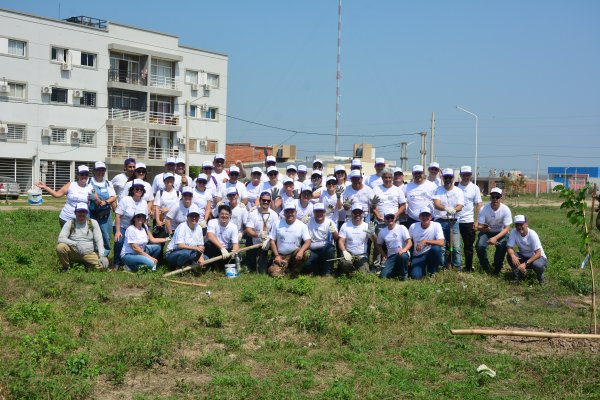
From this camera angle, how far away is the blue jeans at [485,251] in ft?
44.8

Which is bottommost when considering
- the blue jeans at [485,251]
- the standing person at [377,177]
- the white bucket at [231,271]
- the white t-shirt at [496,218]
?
the white bucket at [231,271]

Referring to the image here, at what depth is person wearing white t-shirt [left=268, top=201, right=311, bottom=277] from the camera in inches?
523

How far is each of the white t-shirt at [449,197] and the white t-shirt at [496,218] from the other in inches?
25.3

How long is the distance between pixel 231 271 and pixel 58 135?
39.3 m

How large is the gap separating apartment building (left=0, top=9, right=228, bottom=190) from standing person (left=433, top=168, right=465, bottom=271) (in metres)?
31.9

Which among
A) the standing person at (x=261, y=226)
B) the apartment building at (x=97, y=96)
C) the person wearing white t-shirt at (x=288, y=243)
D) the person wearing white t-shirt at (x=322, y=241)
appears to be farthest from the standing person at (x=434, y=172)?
the apartment building at (x=97, y=96)

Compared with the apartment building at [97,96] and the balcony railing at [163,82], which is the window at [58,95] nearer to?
the apartment building at [97,96]

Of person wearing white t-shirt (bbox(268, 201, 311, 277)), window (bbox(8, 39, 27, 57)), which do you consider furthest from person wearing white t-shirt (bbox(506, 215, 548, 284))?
window (bbox(8, 39, 27, 57))

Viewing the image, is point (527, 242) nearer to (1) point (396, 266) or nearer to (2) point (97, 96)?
(1) point (396, 266)

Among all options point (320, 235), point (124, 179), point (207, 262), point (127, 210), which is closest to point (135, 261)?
point (127, 210)

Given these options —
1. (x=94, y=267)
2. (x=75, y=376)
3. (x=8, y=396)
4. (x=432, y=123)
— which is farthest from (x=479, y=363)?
(x=432, y=123)

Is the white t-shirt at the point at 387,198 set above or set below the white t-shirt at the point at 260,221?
above

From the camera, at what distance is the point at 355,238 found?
13266 millimetres

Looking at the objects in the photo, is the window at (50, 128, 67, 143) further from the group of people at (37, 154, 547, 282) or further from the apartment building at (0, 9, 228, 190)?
the group of people at (37, 154, 547, 282)
